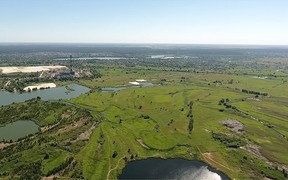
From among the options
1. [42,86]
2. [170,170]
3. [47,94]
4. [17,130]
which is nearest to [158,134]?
[170,170]

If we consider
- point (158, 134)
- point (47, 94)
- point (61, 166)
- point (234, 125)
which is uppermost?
point (61, 166)

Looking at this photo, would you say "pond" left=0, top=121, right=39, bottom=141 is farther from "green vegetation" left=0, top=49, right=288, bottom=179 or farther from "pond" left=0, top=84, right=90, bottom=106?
"pond" left=0, top=84, right=90, bottom=106

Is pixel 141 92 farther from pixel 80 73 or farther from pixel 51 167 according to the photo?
pixel 51 167

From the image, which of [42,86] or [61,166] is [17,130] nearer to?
[61,166]

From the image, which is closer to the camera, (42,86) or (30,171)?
(30,171)

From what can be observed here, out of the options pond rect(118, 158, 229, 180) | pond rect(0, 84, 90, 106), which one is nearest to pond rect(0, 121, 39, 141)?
pond rect(0, 84, 90, 106)

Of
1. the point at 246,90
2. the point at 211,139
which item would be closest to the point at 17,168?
the point at 211,139
